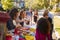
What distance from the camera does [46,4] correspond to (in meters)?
18.4

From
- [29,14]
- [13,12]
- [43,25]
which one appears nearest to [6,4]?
[13,12]

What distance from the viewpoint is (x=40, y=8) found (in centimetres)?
1838

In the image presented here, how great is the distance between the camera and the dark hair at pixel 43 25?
18.4 metres

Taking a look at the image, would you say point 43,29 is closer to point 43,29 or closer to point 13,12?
point 43,29

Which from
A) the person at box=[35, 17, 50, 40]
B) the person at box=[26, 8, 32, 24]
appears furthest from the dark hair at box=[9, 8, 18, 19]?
the person at box=[35, 17, 50, 40]

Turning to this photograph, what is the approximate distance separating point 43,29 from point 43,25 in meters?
0.06

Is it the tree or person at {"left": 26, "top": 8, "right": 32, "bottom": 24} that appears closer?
the tree

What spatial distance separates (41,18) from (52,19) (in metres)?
0.16

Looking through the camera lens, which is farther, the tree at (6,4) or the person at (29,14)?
the person at (29,14)

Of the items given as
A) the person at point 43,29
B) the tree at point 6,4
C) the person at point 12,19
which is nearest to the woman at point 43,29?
the person at point 43,29

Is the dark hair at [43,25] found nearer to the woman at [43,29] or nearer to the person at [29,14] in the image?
the woman at [43,29]

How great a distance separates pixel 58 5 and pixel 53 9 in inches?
3.7

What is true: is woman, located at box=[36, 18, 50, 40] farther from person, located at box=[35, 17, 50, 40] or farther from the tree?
the tree

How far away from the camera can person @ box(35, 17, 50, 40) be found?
1839cm
